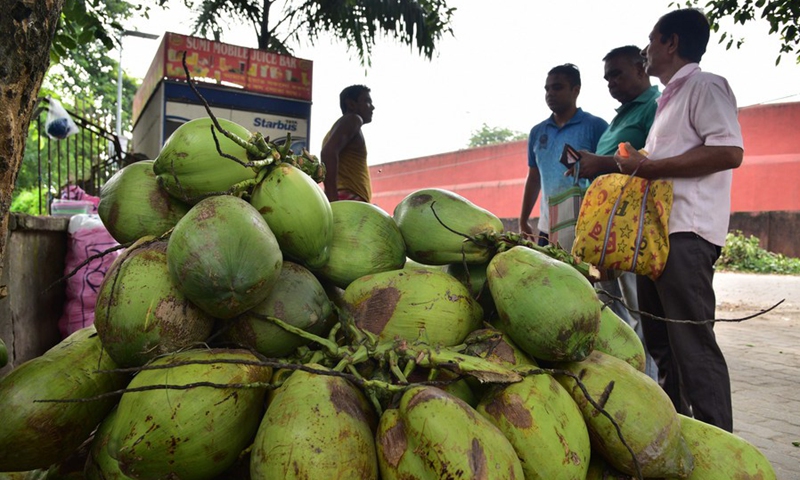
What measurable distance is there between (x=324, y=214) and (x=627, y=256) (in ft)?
5.43

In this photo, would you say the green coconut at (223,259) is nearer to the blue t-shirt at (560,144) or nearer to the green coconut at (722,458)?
the green coconut at (722,458)

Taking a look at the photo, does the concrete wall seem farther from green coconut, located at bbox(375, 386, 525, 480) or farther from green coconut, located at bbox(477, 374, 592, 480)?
green coconut, located at bbox(477, 374, 592, 480)

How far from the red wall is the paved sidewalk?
551 centimetres

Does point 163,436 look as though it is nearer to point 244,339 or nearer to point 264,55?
point 244,339

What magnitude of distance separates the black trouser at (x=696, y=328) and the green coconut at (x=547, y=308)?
56.3 inches

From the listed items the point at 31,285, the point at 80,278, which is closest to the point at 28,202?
the point at 80,278

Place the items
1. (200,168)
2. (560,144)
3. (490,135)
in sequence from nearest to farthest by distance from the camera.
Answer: (200,168) < (560,144) < (490,135)

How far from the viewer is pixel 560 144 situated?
4.20 metres

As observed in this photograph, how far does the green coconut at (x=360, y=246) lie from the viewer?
5.04 feet

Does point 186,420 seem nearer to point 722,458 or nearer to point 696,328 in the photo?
point 722,458

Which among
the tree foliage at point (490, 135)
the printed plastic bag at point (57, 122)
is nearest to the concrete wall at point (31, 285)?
the printed plastic bag at point (57, 122)

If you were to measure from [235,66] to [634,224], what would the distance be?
6520 mm

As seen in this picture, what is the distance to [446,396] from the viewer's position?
1102mm

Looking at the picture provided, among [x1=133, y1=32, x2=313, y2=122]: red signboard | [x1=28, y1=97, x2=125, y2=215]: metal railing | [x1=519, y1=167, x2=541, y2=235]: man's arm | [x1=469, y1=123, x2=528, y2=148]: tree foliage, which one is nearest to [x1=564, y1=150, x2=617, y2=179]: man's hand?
[x1=519, y1=167, x2=541, y2=235]: man's arm
